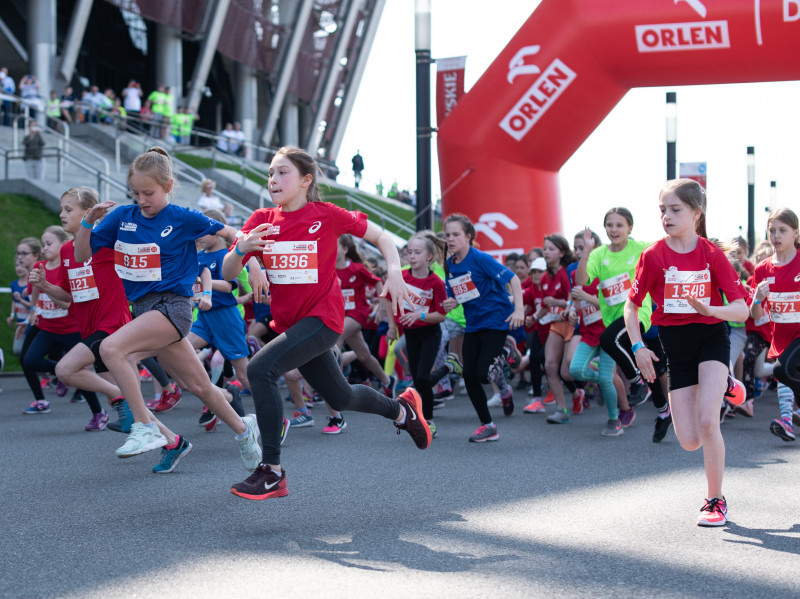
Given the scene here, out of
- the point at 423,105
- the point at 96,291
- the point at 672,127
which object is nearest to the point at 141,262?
the point at 96,291

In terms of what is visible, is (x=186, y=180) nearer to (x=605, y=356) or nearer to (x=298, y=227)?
(x=605, y=356)

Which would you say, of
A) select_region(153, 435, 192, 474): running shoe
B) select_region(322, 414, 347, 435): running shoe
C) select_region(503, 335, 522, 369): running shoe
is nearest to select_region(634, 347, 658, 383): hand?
select_region(153, 435, 192, 474): running shoe

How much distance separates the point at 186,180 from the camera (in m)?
24.4

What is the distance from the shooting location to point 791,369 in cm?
680

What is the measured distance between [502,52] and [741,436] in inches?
260

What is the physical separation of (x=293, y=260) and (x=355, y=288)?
531 centimetres

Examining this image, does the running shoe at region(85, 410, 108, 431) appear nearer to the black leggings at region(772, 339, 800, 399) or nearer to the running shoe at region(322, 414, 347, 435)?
the running shoe at region(322, 414, 347, 435)

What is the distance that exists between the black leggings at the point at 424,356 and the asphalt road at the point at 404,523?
0.59 meters

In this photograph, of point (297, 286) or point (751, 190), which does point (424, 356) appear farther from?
point (751, 190)

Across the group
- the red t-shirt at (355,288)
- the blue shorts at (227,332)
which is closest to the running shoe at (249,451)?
the blue shorts at (227,332)

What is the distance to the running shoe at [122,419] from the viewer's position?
22.8 ft

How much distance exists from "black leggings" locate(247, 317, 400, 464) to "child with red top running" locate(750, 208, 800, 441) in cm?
338

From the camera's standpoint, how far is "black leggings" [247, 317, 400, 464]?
4.84m

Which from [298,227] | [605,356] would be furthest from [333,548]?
[605,356]
